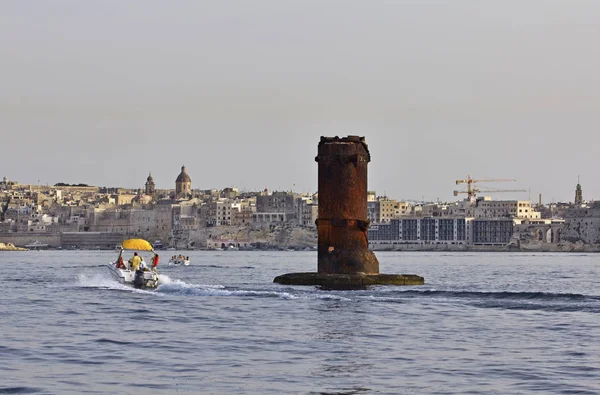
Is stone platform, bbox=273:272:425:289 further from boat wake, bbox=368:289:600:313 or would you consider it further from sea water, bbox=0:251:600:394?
boat wake, bbox=368:289:600:313

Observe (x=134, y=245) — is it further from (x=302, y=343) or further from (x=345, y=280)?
(x=302, y=343)

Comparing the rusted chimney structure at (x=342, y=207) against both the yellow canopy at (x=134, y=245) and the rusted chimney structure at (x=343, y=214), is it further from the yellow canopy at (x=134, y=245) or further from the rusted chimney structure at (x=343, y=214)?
the yellow canopy at (x=134, y=245)

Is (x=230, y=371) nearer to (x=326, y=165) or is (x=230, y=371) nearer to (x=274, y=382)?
(x=274, y=382)

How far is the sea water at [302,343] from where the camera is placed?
66.1 ft

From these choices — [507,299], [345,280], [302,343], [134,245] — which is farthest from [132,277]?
[302,343]

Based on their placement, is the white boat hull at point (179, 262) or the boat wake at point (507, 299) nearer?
the boat wake at point (507, 299)

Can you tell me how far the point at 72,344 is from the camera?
25484 millimetres

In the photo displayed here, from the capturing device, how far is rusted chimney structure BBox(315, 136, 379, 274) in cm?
4219

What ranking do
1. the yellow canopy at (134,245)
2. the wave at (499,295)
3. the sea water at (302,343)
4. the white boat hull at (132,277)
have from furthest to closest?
the yellow canopy at (134,245)
the white boat hull at (132,277)
the wave at (499,295)
the sea water at (302,343)

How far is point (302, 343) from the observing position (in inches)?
1013

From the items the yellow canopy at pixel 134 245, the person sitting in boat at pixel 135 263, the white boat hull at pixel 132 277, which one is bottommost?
the white boat hull at pixel 132 277

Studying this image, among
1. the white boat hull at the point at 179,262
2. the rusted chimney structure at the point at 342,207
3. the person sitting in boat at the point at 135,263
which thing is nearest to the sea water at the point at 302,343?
the rusted chimney structure at the point at 342,207

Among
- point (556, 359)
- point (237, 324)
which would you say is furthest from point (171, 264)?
point (556, 359)

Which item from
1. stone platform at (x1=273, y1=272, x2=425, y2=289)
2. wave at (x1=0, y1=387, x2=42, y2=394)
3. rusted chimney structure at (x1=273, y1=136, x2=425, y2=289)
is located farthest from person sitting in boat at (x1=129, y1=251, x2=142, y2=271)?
wave at (x1=0, y1=387, x2=42, y2=394)
